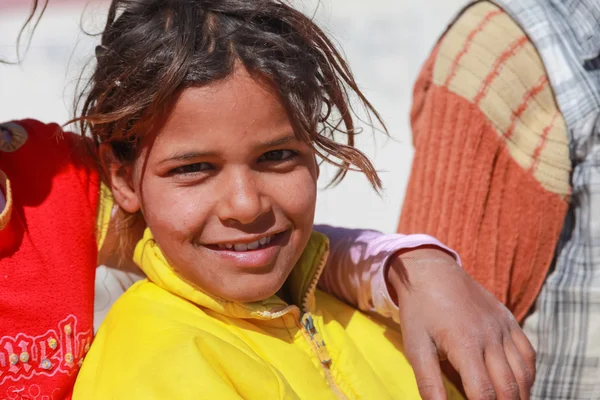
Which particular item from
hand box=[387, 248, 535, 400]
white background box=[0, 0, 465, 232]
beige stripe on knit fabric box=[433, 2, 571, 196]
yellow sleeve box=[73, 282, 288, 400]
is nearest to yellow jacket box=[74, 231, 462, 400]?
yellow sleeve box=[73, 282, 288, 400]

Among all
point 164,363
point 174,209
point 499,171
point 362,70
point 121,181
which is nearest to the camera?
point 164,363

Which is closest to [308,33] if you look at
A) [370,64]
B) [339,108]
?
[339,108]

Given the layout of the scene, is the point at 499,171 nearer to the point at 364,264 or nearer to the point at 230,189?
the point at 364,264

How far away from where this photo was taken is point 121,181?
134cm

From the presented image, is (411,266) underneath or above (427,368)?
above

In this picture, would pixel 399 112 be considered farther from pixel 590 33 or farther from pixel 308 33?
pixel 308 33

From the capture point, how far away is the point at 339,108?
140cm

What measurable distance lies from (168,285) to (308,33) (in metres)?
0.48

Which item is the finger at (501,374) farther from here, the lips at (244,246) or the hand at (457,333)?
the lips at (244,246)

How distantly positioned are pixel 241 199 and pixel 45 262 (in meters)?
0.35

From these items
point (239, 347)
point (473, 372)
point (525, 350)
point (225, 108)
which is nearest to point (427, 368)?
point (473, 372)

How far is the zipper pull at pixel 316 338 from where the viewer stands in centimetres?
130

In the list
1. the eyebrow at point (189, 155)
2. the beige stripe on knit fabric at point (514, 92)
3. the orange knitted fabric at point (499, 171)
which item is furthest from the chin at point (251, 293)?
the beige stripe on knit fabric at point (514, 92)

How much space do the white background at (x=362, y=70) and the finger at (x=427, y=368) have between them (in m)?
1.20
